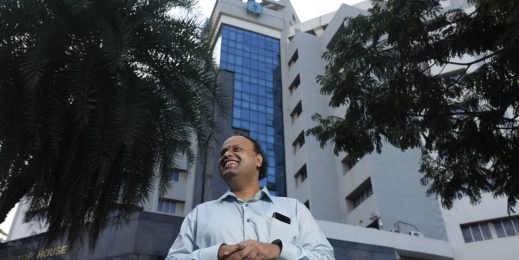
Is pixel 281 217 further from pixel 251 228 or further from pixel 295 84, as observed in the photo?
pixel 295 84

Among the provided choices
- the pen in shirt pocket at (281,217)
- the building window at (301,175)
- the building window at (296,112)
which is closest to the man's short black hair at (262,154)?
the pen in shirt pocket at (281,217)

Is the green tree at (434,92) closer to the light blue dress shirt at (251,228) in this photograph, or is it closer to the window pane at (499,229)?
the light blue dress shirt at (251,228)

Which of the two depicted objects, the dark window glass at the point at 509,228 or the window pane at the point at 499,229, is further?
the window pane at the point at 499,229

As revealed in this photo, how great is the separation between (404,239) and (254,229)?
1764cm

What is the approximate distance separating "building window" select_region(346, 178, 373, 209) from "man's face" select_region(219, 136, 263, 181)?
2198 cm

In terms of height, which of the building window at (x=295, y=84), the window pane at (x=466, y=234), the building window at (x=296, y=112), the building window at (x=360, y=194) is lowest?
the window pane at (x=466, y=234)

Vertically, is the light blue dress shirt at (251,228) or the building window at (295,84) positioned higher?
the building window at (295,84)

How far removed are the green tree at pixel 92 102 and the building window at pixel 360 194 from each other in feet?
57.3

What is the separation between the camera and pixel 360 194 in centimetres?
2547

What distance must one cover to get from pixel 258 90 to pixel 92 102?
94.6ft

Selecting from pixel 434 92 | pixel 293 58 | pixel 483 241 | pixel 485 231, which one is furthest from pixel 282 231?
pixel 293 58

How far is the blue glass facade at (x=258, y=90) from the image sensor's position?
107 ft

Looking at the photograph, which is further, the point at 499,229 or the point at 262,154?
the point at 499,229

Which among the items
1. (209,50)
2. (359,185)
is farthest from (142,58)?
(359,185)
